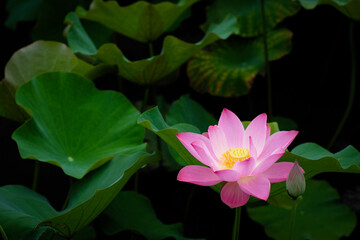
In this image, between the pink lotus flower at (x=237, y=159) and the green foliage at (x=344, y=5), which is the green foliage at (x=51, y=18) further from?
the pink lotus flower at (x=237, y=159)

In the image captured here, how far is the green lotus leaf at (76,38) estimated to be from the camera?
126 centimetres

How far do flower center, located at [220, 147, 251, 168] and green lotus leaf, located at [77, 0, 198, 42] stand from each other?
71 centimetres

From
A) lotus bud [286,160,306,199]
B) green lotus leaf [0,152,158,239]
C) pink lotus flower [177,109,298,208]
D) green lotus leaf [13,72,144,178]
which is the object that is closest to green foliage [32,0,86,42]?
green lotus leaf [13,72,144,178]

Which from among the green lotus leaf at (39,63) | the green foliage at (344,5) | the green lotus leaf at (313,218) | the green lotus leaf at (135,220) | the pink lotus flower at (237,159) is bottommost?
the green lotus leaf at (313,218)

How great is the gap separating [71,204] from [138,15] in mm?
687

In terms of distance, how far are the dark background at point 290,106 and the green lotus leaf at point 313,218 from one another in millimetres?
222

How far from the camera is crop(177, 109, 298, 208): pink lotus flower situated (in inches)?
25.4

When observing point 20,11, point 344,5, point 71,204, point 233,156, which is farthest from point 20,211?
point 20,11

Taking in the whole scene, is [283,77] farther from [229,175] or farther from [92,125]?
[229,175]

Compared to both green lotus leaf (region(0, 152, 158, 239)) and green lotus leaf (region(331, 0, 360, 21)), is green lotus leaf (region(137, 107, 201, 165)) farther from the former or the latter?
green lotus leaf (region(331, 0, 360, 21))

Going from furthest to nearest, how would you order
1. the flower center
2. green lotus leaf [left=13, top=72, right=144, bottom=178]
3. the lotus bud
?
green lotus leaf [left=13, top=72, right=144, bottom=178] → the flower center → the lotus bud

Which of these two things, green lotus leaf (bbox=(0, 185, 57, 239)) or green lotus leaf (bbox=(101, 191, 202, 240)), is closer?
green lotus leaf (bbox=(0, 185, 57, 239))

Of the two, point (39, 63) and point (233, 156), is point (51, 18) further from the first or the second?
point (233, 156)

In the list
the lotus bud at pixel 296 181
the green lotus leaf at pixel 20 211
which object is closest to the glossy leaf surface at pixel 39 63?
the green lotus leaf at pixel 20 211
